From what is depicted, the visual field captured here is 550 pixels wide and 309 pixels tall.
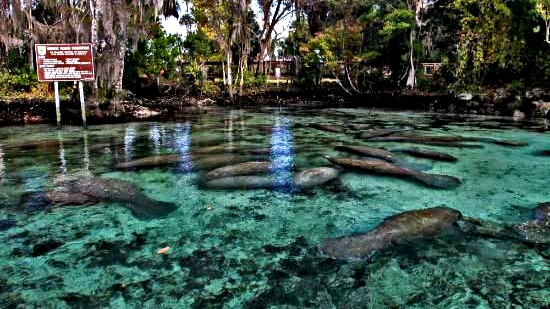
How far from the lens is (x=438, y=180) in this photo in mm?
5465

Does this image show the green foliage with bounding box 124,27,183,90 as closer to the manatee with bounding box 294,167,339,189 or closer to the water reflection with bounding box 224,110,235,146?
the water reflection with bounding box 224,110,235,146

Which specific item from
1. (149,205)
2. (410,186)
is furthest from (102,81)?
(410,186)

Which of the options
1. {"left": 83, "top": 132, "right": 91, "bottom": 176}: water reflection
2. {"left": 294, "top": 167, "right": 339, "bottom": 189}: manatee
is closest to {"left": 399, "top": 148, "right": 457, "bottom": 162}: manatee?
{"left": 294, "top": 167, "right": 339, "bottom": 189}: manatee

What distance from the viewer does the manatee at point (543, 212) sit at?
13.3 ft

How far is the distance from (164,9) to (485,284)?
755 inches

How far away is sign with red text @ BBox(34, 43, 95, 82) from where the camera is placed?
10969 mm

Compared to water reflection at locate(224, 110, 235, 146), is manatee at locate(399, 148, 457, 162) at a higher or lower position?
lower

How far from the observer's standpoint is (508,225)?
13.2 ft

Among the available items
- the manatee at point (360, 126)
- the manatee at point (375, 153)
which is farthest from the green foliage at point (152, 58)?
the manatee at point (375, 153)

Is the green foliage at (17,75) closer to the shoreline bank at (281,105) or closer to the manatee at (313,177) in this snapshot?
the shoreline bank at (281,105)

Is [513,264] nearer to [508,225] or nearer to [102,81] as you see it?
[508,225]

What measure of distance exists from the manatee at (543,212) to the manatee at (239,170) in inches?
136

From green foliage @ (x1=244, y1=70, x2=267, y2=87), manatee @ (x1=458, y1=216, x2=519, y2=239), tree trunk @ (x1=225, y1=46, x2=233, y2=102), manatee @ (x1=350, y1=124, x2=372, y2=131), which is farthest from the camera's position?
green foliage @ (x1=244, y1=70, x2=267, y2=87)

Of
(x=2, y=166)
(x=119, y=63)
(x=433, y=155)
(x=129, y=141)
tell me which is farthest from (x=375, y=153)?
(x=119, y=63)
